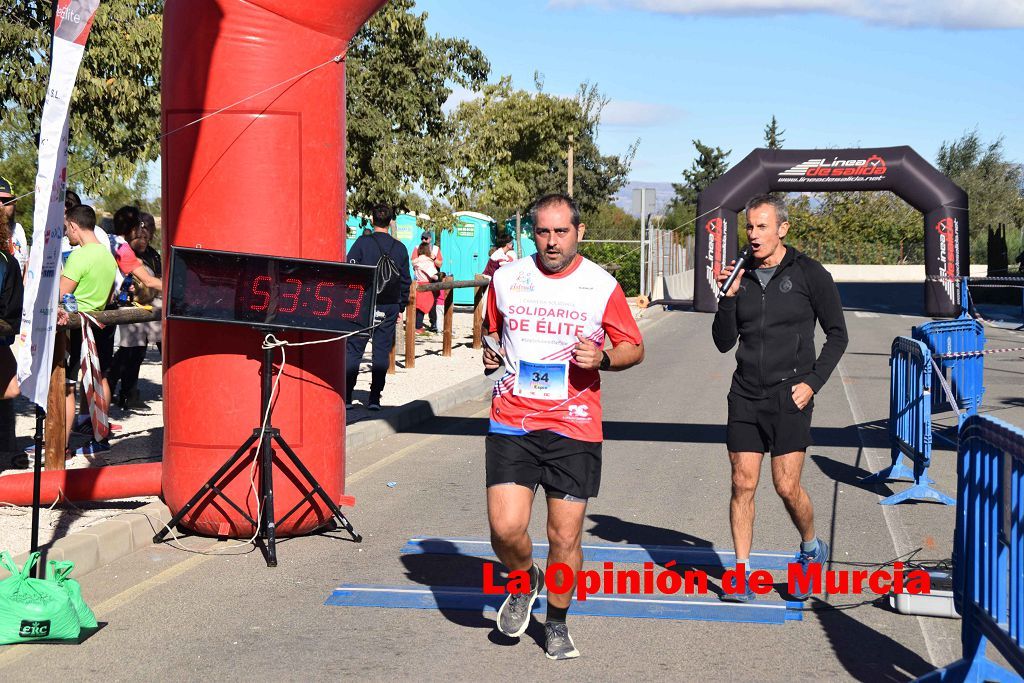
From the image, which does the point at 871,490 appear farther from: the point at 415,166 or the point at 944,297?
the point at 944,297

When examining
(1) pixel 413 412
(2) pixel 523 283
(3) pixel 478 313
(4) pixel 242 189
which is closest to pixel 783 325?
(2) pixel 523 283

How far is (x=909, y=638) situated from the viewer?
5465 millimetres

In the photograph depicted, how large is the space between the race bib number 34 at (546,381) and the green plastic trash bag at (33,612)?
7.22ft

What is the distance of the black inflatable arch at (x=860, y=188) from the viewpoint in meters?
27.8

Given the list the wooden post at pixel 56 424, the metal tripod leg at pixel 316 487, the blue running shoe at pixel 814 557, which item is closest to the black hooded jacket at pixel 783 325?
the blue running shoe at pixel 814 557

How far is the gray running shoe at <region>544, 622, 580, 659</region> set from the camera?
5188 mm

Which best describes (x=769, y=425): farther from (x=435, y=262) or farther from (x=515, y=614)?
(x=435, y=262)

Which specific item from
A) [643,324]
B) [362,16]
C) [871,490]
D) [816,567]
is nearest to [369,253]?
[362,16]

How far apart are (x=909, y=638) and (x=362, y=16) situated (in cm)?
474

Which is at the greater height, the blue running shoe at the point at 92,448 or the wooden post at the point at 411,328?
the wooden post at the point at 411,328

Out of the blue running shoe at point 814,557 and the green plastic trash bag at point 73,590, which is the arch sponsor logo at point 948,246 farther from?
the green plastic trash bag at point 73,590

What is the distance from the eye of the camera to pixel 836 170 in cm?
2912

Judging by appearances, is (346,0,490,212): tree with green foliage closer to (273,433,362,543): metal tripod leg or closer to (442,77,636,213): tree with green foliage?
(442,77,636,213): tree with green foliage

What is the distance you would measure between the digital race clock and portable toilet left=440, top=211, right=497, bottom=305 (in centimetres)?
2420
